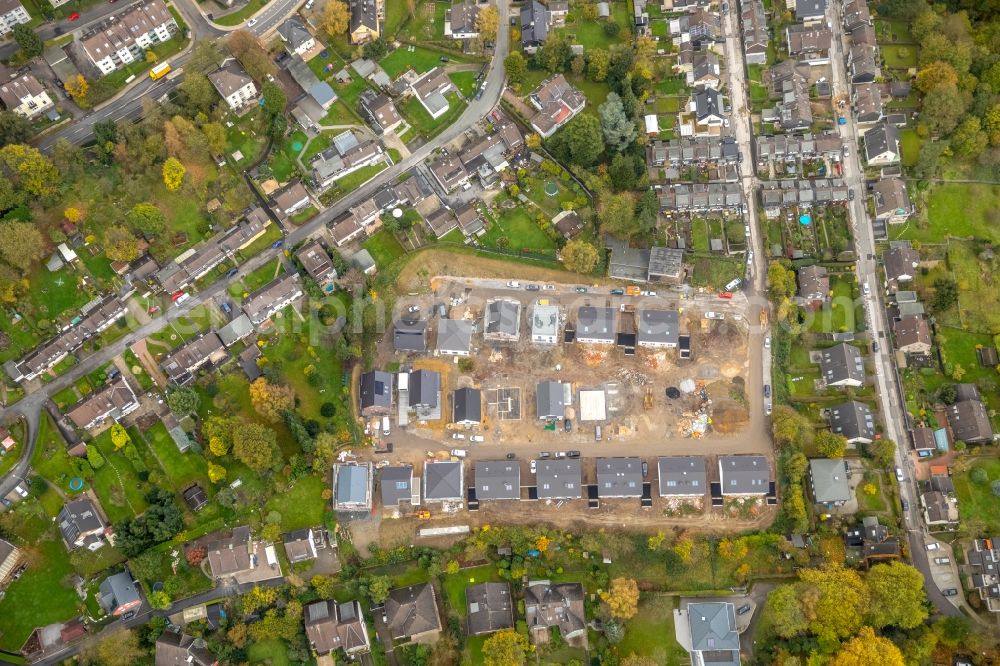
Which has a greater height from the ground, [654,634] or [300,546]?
[300,546]

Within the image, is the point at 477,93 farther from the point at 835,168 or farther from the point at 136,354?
the point at 136,354

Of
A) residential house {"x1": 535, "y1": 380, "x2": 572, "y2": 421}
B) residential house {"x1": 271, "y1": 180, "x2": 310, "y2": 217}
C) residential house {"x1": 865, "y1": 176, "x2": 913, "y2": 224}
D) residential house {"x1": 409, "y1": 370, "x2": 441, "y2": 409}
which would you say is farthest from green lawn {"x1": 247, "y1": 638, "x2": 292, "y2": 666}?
residential house {"x1": 865, "y1": 176, "x2": 913, "y2": 224}

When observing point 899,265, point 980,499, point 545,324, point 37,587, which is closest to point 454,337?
point 545,324

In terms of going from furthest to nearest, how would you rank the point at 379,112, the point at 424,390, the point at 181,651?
the point at 379,112, the point at 424,390, the point at 181,651

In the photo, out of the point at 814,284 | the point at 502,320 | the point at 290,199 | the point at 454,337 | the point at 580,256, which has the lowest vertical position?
the point at 814,284

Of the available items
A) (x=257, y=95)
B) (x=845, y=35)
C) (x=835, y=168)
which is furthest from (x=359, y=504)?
(x=845, y=35)

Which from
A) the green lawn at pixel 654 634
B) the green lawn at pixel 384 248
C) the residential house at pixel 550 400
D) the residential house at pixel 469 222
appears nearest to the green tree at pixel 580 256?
the residential house at pixel 469 222

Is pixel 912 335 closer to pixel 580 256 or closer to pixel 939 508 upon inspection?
pixel 939 508
